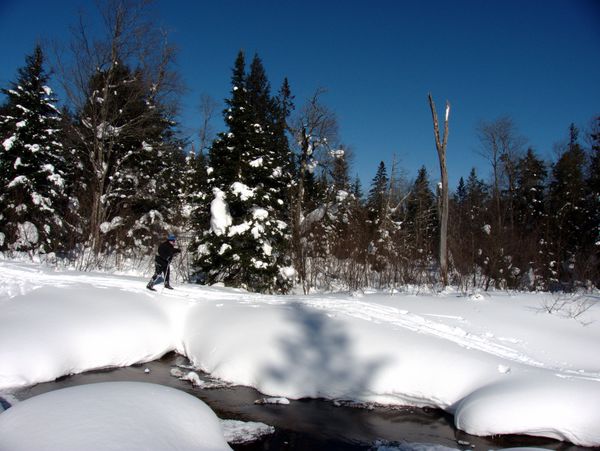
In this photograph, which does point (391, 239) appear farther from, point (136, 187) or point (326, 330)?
point (136, 187)

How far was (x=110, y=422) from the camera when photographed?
2.90 metres

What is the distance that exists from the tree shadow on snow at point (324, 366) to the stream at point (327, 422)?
172 millimetres

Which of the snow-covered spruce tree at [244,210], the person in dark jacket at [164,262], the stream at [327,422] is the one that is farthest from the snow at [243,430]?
the snow-covered spruce tree at [244,210]

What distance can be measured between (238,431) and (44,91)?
1802 centimetres

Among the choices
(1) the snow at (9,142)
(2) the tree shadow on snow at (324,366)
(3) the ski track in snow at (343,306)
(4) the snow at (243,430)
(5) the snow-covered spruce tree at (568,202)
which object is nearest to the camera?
(4) the snow at (243,430)

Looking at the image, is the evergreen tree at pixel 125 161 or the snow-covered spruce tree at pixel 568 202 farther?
the snow-covered spruce tree at pixel 568 202

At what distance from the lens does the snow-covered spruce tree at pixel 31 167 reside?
15734mm

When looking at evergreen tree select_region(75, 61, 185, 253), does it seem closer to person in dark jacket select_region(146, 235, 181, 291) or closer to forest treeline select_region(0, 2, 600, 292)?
forest treeline select_region(0, 2, 600, 292)

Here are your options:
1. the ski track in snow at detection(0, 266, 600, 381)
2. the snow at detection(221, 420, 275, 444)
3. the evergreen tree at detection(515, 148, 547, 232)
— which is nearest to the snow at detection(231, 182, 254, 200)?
the ski track in snow at detection(0, 266, 600, 381)

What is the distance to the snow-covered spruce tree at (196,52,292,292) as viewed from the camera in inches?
502

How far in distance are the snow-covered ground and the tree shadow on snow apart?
0.02m

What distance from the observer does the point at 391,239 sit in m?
17.2

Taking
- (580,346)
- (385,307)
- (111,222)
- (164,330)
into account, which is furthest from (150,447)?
(111,222)

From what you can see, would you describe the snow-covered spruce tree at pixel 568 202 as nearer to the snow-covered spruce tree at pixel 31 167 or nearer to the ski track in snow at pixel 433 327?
the ski track in snow at pixel 433 327
